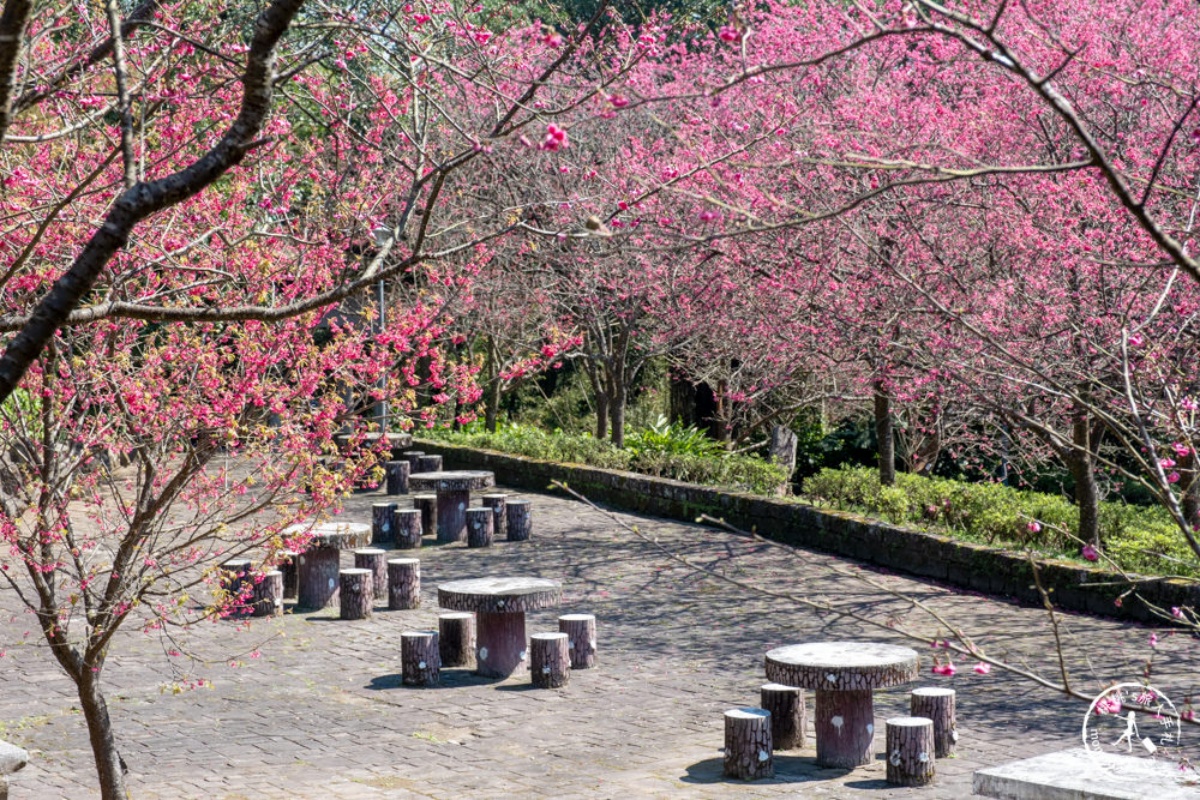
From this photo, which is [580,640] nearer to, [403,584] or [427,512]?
[403,584]

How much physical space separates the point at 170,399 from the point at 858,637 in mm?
6438

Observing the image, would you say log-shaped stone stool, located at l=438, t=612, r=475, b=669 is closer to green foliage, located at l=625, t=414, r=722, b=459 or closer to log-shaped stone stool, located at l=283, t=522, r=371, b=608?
log-shaped stone stool, located at l=283, t=522, r=371, b=608

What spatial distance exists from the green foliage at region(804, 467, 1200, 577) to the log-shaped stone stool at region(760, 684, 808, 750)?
16.1ft

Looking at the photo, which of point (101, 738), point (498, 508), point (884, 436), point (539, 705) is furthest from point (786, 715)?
point (498, 508)

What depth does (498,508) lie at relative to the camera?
18469mm

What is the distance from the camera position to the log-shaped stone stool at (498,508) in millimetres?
18391

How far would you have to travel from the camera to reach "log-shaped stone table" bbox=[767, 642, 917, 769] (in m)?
8.91

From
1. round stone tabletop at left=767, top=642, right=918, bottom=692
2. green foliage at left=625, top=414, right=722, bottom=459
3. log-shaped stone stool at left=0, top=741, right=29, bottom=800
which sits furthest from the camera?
green foliage at left=625, top=414, right=722, bottom=459

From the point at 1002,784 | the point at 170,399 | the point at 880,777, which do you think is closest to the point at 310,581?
the point at 170,399

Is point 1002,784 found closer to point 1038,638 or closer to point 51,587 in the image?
point 51,587

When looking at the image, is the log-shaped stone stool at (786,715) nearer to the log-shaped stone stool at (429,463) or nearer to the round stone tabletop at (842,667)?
the round stone tabletop at (842,667)

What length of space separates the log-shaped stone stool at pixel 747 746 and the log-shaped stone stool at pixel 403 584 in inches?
231

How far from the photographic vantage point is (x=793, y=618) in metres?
13.4

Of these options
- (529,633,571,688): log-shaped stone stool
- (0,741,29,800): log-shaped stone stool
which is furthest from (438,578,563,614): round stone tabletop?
(0,741,29,800): log-shaped stone stool
